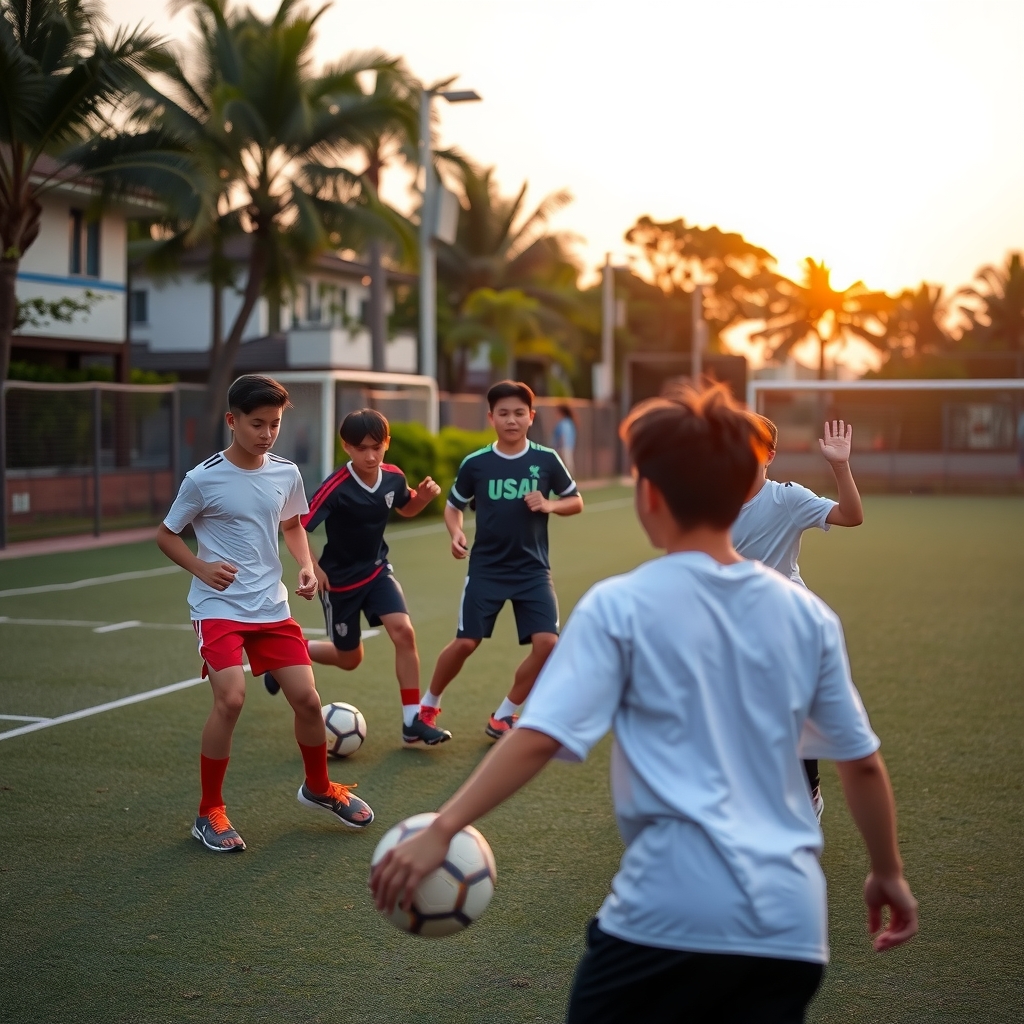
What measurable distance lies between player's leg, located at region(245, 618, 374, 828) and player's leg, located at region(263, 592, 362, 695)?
128 cm

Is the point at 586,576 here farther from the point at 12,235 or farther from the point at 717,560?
the point at 717,560

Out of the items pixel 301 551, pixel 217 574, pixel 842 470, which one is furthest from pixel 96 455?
pixel 842 470

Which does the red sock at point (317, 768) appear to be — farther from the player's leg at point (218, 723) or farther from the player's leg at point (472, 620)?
the player's leg at point (472, 620)

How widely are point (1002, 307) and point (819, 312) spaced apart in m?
9.92

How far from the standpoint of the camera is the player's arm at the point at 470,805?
2090 millimetres

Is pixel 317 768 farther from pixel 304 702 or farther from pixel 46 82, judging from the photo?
pixel 46 82

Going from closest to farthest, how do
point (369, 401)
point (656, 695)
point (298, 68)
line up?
1. point (656, 695)
2. point (369, 401)
3. point (298, 68)

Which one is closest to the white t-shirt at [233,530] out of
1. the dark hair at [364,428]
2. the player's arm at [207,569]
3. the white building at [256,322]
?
the player's arm at [207,569]

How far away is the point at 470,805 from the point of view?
2.09 m

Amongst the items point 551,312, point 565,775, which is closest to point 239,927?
point 565,775

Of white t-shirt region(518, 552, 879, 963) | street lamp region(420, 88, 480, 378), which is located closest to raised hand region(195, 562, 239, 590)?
white t-shirt region(518, 552, 879, 963)

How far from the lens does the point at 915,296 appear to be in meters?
75.4

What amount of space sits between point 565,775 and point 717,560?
14.1 ft

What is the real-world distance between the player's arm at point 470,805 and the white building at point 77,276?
77.6ft
